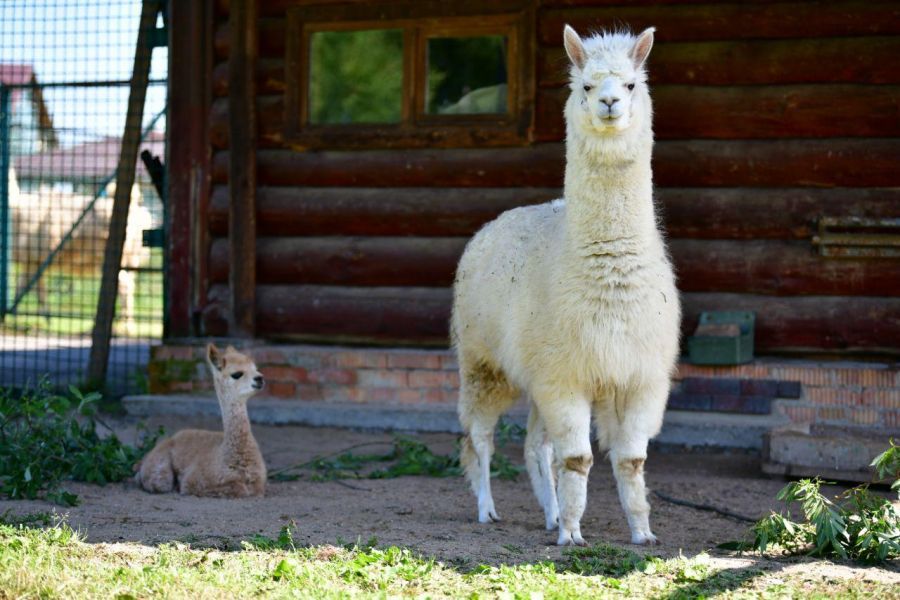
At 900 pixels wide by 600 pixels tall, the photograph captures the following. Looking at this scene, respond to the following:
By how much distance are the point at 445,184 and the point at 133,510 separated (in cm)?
387

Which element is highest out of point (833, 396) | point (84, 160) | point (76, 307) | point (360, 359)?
point (84, 160)

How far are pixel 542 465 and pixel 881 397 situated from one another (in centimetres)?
299

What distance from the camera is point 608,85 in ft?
16.4

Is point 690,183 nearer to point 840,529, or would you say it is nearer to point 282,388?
point 282,388

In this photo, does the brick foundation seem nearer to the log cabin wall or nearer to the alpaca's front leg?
the log cabin wall

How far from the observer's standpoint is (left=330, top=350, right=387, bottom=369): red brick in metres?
8.86

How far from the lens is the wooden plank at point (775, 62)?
800 centimetres

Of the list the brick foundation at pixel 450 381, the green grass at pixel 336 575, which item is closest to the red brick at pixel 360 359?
the brick foundation at pixel 450 381

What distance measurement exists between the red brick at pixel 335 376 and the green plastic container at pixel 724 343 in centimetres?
247

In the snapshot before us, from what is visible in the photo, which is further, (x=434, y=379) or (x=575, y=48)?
(x=434, y=379)

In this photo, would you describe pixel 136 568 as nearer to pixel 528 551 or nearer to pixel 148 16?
pixel 528 551

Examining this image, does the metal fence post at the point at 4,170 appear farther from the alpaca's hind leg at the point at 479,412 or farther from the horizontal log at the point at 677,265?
the alpaca's hind leg at the point at 479,412

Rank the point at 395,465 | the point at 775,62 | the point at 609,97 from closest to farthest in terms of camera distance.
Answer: the point at 609,97, the point at 395,465, the point at 775,62

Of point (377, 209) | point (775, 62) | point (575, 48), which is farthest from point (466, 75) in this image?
point (575, 48)
